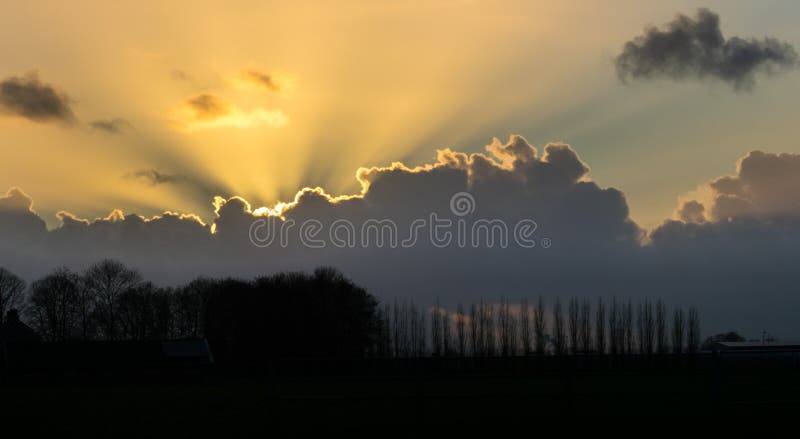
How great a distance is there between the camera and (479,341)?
297 feet

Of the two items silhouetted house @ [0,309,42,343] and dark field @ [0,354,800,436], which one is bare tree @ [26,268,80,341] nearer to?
silhouetted house @ [0,309,42,343]

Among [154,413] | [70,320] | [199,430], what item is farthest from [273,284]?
[199,430]

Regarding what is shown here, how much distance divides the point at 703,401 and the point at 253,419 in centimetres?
1372

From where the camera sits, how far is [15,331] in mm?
84062

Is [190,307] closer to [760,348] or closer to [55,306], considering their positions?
[55,306]

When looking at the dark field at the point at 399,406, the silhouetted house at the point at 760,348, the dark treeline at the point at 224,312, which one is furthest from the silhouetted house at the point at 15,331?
the silhouetted house at the point at 760,348

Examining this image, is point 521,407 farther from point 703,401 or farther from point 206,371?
point 206,371

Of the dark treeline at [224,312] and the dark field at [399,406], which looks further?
the dark treeline at [224,312]

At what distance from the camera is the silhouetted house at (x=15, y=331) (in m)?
82.2

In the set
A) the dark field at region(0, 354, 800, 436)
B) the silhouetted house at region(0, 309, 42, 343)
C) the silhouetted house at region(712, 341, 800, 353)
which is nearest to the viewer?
the dark field at region(0, 354, 800, 436)

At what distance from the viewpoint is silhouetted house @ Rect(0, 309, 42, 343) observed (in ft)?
270

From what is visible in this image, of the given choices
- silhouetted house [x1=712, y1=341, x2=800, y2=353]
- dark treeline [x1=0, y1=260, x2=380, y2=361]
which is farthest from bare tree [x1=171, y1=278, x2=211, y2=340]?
silhouetted house [x1=712, y1=341, x2=800, y2=353]

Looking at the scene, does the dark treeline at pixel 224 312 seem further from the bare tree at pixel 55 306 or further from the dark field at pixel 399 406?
the dark field at pixel 399 406

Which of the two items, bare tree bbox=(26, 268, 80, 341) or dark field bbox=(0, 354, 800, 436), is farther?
bare tree bbox=(26, 268, 80, 341)
